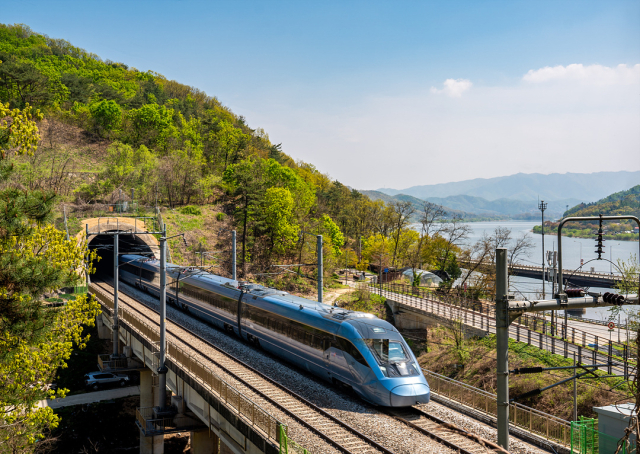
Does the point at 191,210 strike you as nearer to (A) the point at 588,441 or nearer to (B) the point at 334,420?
(B) the point at 334,420

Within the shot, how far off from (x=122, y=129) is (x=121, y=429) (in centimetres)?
6884

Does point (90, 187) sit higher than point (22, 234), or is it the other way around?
point (90, 187)

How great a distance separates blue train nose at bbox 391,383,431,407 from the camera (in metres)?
14.6

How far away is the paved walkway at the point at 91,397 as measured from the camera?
30.3 m

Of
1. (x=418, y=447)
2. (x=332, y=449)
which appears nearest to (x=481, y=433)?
(x=418, y=447)

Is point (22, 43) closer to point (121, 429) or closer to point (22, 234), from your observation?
point (121, 429)

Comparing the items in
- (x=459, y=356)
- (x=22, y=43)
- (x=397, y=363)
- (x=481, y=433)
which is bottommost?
(x=459, y=356)

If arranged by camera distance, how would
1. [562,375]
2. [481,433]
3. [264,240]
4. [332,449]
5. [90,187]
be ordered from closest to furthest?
[332,449] < [481,433] < [562,375] < [264,240] < [90,187]

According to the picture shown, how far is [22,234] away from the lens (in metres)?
12.7

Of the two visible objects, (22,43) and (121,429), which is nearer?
(121,429)

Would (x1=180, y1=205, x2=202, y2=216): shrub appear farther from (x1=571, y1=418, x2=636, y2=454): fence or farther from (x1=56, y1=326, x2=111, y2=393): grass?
(x1=571, y1=418, x2=636, y2=454): fence

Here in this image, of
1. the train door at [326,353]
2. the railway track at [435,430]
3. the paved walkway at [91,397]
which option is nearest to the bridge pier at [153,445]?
the paved walkway at [91,397]

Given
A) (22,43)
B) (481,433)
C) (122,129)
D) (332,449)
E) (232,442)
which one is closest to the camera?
(332,449)

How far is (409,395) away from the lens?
14734 mm
